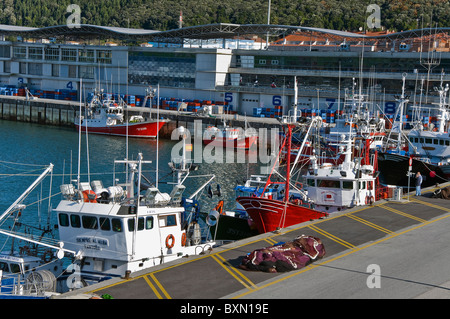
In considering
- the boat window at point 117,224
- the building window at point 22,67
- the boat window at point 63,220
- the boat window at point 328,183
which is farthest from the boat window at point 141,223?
the building window at point 22,67

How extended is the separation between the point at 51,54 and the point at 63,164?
6139 centimetres

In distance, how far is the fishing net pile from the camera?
2175 centimetres

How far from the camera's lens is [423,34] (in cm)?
8319

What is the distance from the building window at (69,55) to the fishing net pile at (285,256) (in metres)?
88.1

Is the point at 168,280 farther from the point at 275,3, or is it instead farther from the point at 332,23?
the point at 275,3

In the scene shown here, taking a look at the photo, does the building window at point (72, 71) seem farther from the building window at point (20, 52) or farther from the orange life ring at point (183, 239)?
the orange life ring at point (183, 239)

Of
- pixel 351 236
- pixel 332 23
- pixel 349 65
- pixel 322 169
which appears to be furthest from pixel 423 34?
pixel 351 236

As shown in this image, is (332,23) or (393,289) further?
(332,23)

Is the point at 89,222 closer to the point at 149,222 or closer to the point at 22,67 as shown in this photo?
the point at 149,222

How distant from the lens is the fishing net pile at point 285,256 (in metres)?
21.8

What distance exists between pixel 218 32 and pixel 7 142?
116ft

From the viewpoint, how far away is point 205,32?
92500 millimetres

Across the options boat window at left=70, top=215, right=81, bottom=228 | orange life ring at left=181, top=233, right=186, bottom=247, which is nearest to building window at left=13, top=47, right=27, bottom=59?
orange life ring at left=181, top=233, right=186, bottom=247

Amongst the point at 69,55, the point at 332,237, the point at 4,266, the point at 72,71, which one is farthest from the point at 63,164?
the point at 69,55
